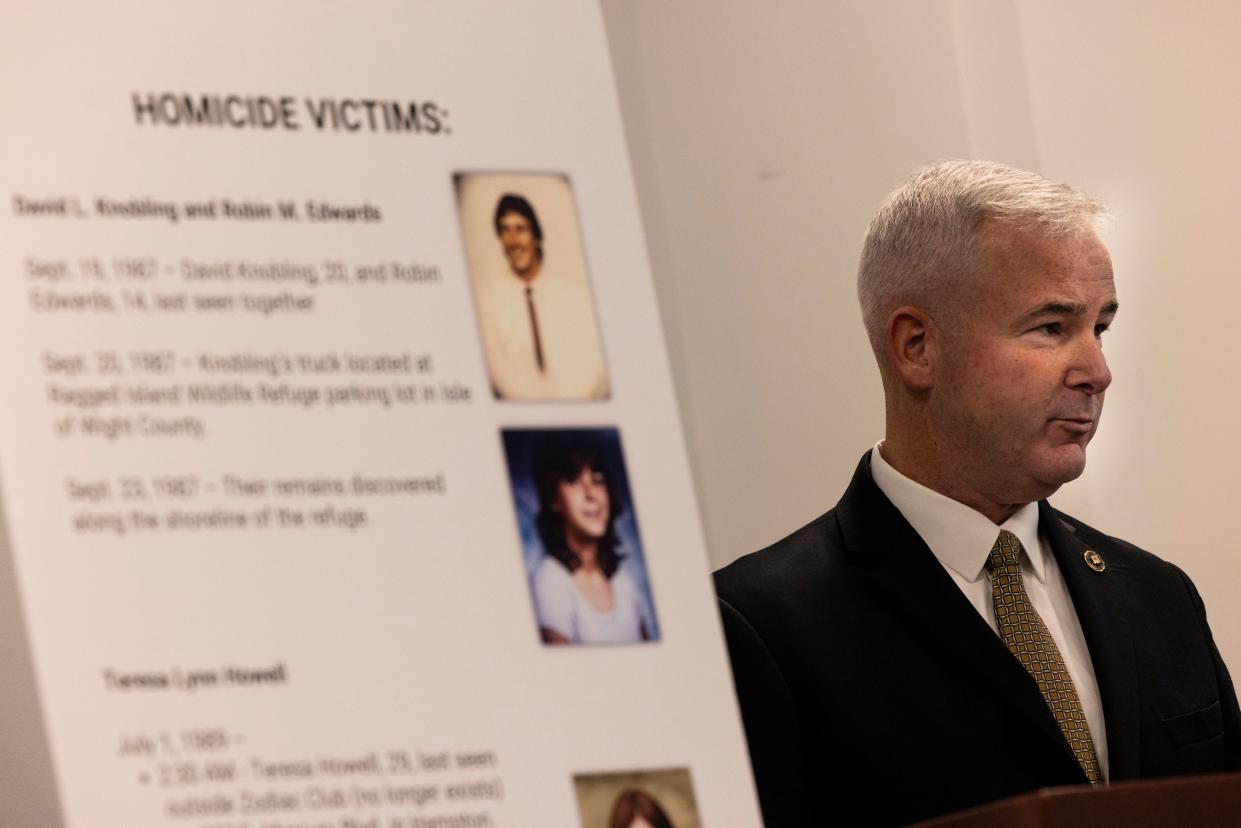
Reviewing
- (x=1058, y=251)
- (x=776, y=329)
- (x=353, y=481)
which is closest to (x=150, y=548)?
(x=353, y=481)

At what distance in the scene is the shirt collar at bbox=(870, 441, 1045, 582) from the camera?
2.62 meters

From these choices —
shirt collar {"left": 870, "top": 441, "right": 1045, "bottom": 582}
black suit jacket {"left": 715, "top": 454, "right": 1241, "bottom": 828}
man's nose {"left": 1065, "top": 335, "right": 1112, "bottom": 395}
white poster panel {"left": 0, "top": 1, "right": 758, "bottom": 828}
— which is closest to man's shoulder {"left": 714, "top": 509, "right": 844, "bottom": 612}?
black suit jacket {"left": 715, "top": 454, "right": 1241, "bottom": 828}

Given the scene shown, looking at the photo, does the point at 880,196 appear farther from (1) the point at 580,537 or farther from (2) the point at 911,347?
(1) the point at 580,537

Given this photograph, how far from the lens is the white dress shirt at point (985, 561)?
8.50 feet

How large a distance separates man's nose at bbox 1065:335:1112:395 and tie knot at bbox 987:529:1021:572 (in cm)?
26

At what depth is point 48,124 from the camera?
50.3 inches

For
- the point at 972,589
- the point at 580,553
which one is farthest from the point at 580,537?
the point at 972,589

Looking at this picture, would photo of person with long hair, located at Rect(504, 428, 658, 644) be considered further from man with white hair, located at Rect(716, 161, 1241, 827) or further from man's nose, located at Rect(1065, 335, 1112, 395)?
man's nose, located at Rect(1065, 335, 1112, 395)

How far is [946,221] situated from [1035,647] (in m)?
0.72

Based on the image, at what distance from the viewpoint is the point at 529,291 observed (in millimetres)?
1400

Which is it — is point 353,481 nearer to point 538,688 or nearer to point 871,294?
point 538,688

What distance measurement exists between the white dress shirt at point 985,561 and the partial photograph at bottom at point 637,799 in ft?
4.28

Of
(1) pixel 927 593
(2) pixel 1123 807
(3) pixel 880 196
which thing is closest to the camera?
(2) pixel 1123 807

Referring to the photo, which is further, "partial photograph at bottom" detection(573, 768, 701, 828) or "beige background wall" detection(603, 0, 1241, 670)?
"beige background wall" detection(603, 0, 1241, 670)
